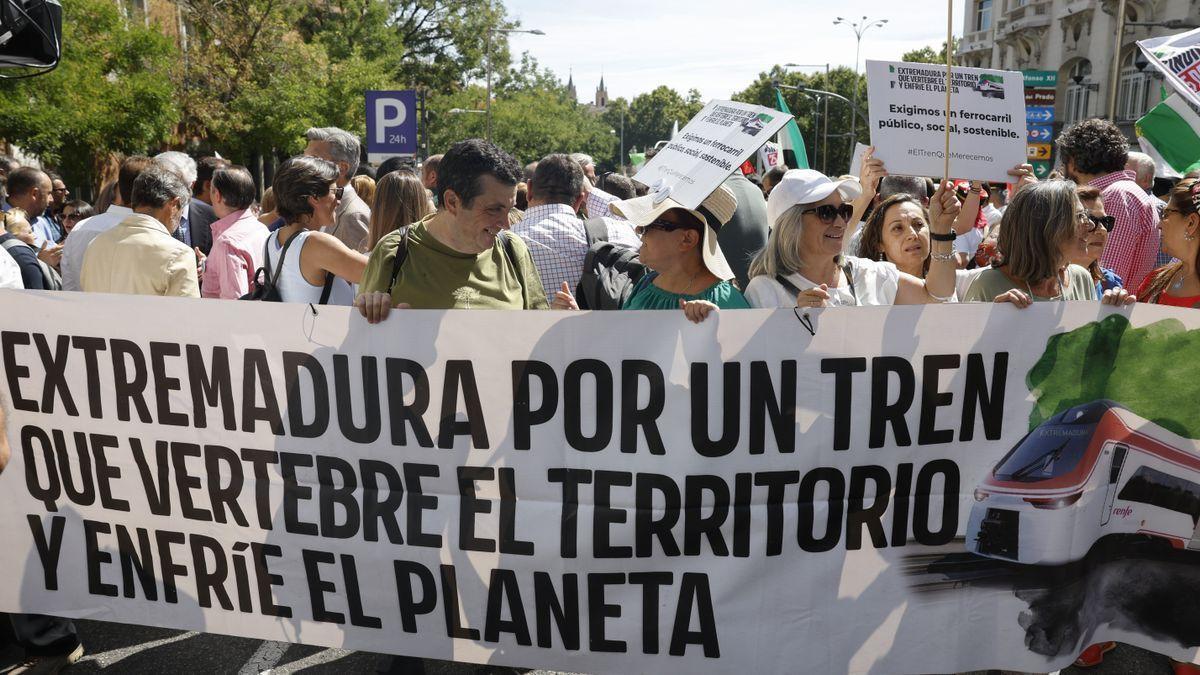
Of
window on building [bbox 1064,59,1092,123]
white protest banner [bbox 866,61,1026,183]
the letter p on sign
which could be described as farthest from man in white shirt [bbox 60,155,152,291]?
window on building [bbox 1064,59,1092,123]

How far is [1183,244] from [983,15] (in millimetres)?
63991

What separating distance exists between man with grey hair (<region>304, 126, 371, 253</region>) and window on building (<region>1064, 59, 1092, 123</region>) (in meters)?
44.9

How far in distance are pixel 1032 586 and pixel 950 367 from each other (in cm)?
72

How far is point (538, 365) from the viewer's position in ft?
9.68

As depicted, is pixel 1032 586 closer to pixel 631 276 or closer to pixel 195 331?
pixel 631 276

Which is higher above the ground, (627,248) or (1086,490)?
(627,248)

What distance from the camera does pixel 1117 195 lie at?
5.03m

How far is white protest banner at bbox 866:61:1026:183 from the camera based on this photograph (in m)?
3.65

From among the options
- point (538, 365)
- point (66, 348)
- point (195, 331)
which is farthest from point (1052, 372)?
point (66, 348)

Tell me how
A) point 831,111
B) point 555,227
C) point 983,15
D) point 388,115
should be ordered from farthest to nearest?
point 831,111, point 983,15, point 388,115, point 555,227

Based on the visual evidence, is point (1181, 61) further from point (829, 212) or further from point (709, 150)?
point (709, 150)

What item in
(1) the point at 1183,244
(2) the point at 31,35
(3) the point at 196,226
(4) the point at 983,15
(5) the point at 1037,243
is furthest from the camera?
(4) the point at 983,15

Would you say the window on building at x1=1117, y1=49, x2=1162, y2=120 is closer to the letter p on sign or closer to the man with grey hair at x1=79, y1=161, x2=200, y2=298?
the letter p on sign

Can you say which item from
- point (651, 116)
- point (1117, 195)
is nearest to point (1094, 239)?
point (1117, 195)
